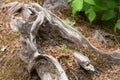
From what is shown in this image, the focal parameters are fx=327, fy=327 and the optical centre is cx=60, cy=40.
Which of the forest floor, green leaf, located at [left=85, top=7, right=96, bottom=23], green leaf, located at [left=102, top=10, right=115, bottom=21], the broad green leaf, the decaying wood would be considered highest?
the broad green leaf

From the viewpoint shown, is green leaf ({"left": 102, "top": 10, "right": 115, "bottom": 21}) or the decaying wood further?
green leaf ({"left": 102, "top": 10, "right": 115, "bottom": 21})

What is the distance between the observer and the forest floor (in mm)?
4508

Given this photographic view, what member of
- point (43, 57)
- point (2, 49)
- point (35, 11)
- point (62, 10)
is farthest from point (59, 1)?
point (43, 57)

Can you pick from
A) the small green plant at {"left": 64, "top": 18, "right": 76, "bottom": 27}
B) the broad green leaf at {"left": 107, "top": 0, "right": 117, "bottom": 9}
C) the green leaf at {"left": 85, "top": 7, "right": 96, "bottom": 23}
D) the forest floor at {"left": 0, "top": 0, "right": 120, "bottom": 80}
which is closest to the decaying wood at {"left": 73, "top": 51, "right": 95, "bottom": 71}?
the forest floor at {"left": 0, "top": 0, "right": 120, "bottom": 80}

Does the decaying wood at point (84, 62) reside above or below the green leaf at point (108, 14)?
below

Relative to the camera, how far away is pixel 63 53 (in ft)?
15.0

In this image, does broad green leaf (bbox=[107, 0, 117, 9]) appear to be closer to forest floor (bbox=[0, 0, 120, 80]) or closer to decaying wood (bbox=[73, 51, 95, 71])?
forest floor (bbox=[0, 0, 120, 80])

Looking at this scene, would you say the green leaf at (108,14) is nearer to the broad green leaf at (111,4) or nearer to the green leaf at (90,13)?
the broad green leaf at (111,4)

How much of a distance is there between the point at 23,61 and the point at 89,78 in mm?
988

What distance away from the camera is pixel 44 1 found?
6082 millimetres

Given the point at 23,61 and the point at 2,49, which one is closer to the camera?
the point at 23,61

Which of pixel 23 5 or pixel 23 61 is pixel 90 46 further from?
pixel 23 5

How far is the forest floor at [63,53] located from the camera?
451cm

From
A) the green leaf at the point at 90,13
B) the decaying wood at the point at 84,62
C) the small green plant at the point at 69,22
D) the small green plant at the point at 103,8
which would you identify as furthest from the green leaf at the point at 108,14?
the decaying wood at the point at 84,62
